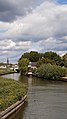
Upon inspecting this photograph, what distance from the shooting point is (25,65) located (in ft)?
497

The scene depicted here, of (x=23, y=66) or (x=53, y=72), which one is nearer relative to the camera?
(x=53, y=72)

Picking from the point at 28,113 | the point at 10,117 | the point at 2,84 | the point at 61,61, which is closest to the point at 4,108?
the point at 10,117

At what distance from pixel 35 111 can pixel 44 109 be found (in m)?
1.72

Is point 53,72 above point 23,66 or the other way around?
the other way around

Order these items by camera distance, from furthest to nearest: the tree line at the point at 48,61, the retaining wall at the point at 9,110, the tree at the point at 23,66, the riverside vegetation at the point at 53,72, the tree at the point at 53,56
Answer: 1. the tree at the point at 53,56
2. the tree at the point at 23,66
3. the tree line at the point at 48,61
4. the riverside vegetation at the point at 53,72
5. the retaining wall at the point at 9,110

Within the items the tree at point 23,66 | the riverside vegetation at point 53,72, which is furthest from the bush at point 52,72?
the tree at point 23,66

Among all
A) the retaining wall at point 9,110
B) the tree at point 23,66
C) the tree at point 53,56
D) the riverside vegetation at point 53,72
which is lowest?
the retaining wall at point 9,110

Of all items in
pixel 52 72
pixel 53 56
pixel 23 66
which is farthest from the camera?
pixel 53 56

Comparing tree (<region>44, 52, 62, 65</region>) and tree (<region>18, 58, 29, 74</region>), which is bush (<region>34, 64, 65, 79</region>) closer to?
tree (<region>18, 58, 29, 74</region>)

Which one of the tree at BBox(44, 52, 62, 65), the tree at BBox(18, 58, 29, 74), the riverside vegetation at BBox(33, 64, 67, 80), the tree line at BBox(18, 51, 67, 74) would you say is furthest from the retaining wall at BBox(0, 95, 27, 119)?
the tree at BBox(44, 52, 62, 65)

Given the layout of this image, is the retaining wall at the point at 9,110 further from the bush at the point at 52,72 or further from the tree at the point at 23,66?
the tree at the point at 23,66

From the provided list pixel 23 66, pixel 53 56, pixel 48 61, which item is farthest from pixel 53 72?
pixel 53 56

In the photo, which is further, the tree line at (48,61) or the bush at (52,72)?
the tree line at (48,61)

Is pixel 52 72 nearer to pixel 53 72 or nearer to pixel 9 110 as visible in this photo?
pixel 53 72
